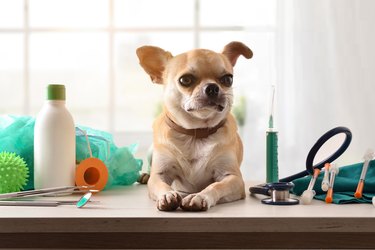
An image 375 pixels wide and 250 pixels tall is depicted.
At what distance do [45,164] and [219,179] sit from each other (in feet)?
1.18

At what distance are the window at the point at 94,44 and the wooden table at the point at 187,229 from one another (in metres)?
1.88

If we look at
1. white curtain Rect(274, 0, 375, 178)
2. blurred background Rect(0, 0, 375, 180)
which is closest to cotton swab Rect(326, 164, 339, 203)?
white curtain Rect(274, 0, 375, 178)

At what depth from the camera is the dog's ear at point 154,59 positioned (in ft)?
3.82

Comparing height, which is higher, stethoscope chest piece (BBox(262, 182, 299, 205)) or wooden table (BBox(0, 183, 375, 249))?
stethoscope chest piece (BBox(262, 182, 299, 205))

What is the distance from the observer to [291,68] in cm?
256

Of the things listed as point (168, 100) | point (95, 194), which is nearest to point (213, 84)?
point (168, 100)

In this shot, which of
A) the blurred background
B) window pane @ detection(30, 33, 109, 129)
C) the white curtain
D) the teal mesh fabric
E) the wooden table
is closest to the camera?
the wooden table

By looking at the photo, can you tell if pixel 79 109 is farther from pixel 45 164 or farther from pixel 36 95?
pixel 45 164

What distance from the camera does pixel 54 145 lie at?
3.70 feet

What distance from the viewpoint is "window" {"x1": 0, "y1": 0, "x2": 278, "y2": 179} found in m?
2.75

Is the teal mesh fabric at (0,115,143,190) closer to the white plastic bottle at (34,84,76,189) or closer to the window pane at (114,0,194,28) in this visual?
the white plastic bottle at (34,84,76,189)

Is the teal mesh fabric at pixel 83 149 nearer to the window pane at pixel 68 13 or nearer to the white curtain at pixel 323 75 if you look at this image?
the white curtain at pixel 323 75

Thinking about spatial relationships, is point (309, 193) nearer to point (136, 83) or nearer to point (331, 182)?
point (331, 182)

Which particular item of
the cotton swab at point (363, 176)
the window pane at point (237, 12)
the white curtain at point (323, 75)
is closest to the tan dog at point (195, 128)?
the cotton swab at point (363, 176)
